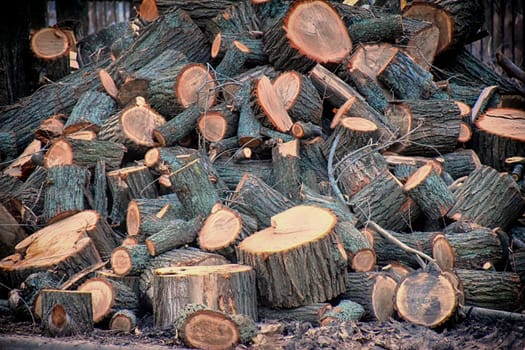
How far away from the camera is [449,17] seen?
7.16 m

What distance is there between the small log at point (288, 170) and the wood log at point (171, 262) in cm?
97

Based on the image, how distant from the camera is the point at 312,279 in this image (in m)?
4.35

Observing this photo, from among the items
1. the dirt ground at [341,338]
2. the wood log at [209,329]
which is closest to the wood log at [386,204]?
the dirt ground at [341,338]

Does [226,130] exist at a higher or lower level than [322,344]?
higher

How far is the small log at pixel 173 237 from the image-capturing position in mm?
4770

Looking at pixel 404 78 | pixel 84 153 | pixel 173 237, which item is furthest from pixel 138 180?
pixel 404 78

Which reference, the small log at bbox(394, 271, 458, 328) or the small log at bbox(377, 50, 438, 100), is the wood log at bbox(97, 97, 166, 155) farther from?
the small log at bbox(394, 271, 458, 328)

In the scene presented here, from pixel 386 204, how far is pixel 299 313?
51.9 inches

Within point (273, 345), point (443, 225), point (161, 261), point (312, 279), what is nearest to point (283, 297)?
point (312, 279)

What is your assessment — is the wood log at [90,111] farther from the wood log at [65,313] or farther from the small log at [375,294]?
the small log at [375,294]

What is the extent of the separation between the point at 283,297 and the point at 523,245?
6.52ft

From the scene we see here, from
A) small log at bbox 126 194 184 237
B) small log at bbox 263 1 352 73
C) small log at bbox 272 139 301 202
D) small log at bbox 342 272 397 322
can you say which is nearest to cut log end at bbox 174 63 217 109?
small log at bbox 263 1 352 73

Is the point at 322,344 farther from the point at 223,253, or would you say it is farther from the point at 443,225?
the point at 443,225

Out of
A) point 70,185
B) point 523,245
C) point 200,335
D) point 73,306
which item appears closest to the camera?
point 200,335
